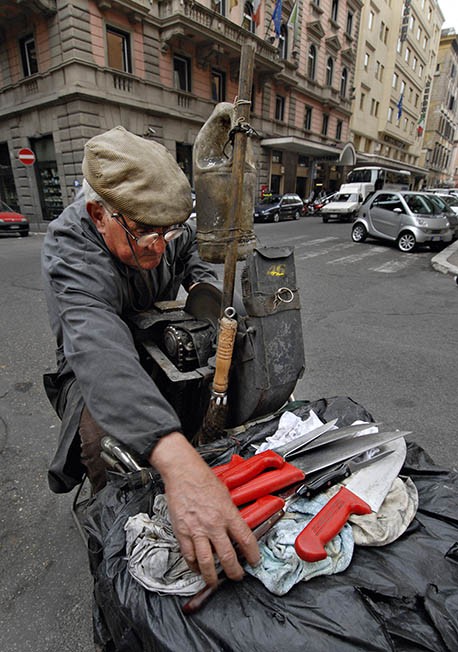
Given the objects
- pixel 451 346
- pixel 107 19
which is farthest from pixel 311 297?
pixel 107 19

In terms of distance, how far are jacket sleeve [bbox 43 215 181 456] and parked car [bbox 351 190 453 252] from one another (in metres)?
10.9

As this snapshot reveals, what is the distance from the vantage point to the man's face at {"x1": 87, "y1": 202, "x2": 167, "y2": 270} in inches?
50.1

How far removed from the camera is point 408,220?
10555 millimetres

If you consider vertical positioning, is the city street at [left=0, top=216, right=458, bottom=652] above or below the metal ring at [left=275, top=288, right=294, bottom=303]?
below

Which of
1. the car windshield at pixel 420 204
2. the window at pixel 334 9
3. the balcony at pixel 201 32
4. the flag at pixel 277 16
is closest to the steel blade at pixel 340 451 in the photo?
the car windshield at pixel 420 204

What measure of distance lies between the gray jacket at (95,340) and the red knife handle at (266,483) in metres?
0.29

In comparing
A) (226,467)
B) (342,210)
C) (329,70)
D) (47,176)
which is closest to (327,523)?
(226,467)

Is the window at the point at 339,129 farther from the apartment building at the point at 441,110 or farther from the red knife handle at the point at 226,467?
the red knife handle at the point at 226,467

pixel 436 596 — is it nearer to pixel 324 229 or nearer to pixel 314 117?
pixel 324 229

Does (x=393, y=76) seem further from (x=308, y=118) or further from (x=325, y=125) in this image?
(x=308, y=118)

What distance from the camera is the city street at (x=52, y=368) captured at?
4.84ft

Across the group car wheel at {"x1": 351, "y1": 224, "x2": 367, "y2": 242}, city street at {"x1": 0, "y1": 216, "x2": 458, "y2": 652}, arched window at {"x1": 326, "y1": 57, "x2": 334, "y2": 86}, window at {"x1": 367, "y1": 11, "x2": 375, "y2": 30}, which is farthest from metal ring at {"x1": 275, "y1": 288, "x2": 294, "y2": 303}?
window at {"x1": 367, "y1": 11, "x2": 375, "y2": 30}

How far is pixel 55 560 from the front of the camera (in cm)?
164

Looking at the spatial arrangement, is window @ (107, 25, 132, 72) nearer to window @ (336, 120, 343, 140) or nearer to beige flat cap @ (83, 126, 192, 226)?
beige flat cap @ (83, 126, 192, 226)
